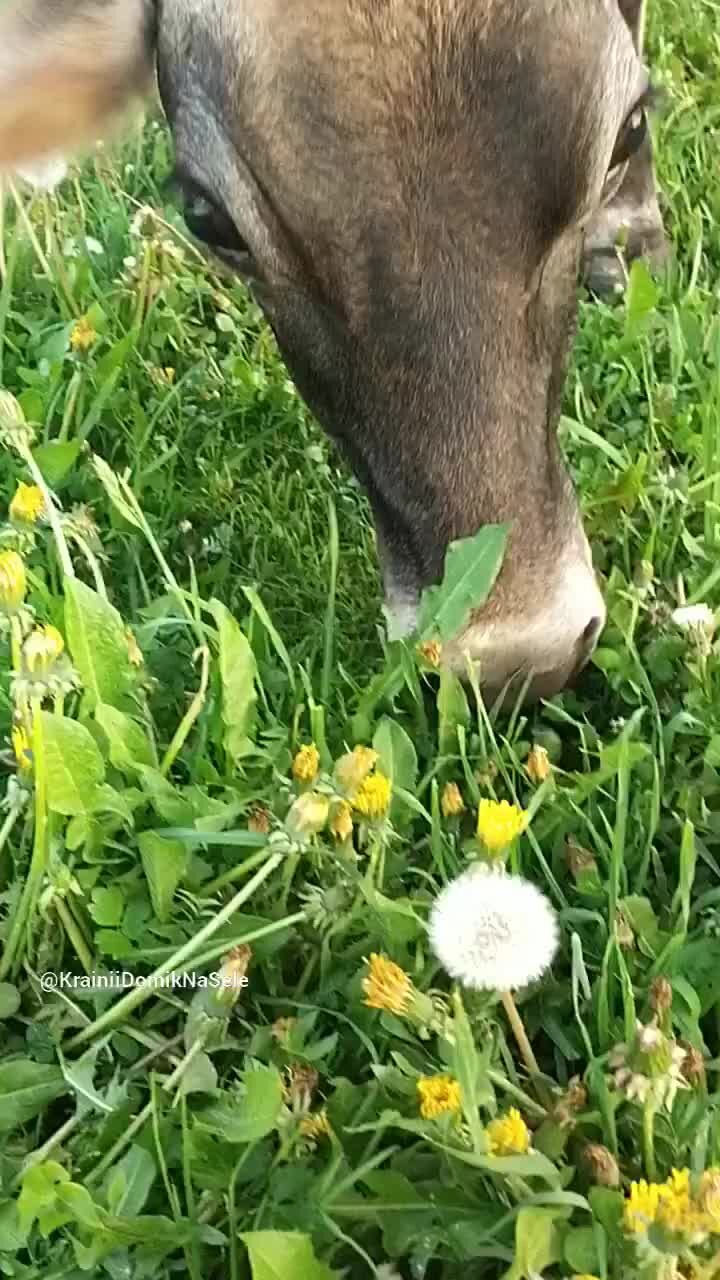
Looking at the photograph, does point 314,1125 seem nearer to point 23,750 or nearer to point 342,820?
point 342,820

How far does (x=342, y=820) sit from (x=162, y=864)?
23 centimetres

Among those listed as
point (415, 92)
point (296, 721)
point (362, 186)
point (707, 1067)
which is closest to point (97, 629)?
point (296, 721)

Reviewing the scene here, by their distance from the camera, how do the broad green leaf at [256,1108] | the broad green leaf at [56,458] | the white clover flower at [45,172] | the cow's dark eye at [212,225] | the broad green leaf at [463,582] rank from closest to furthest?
the broad green leaf at [256,1108]
the broad green leaf at [463,582]
the cow's dark eye at [212,225]
the white clover flower at [45,172]
the broad green leaf at [56,458]

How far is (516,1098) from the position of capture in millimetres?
1332

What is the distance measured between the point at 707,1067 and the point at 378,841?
37cm

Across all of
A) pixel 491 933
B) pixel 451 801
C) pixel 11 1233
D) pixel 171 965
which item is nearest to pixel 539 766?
pixel 451 801

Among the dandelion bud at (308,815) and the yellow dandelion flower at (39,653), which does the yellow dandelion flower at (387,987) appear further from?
the yellow dandelion flower at (39,653)

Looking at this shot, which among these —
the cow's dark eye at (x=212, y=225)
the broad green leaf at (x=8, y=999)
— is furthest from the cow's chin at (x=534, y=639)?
the broad green leaf at (x=8, y=999)

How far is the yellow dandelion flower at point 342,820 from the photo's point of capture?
1343 millimetres

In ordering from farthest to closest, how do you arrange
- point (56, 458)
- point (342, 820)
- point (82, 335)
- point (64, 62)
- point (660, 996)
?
point (82, 335) < point (56, 458) < point (64, 62) < point (342, 820) < point (660, 996)

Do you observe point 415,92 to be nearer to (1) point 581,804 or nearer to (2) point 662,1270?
(1) point 581,804

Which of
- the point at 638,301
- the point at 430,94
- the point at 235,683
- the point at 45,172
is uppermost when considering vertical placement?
the point at 430,94

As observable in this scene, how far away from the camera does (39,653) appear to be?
4.48 feet

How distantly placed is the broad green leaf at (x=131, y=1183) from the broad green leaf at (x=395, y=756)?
0.44 m
